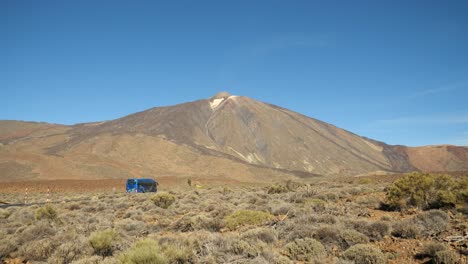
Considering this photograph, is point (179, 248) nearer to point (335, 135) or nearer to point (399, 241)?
point (399, 241)

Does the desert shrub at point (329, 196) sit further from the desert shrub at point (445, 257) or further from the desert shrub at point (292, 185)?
the desert shrub at point (445, 257)

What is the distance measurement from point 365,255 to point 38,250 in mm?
8710

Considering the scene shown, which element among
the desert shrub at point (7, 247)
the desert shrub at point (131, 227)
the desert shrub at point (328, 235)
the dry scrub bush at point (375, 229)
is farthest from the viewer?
the desert shrub at point (131, 227)

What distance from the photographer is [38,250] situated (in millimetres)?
9703

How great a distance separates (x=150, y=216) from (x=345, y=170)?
125894 millimetres

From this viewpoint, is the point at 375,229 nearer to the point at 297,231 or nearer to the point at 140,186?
the point at 297,231

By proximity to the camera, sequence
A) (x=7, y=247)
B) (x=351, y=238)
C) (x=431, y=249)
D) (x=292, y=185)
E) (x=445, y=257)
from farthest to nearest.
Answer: (x=292, y=185) < (x=7, y=247) < (x=351, y=238) < (x=431, y=249) < (x=445, y=257)

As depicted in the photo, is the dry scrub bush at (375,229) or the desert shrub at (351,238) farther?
the dry scrub bush at (375,229)

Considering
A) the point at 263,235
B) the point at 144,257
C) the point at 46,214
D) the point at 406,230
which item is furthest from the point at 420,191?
the point at 46,214

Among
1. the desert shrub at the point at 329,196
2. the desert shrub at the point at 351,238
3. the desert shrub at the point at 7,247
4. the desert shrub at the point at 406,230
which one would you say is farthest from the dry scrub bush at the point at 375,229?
the desert shrub at the point at 7,247

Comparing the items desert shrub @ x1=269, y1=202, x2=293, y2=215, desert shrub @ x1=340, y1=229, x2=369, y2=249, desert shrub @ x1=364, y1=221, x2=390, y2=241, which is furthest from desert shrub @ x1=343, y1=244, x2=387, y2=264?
desert shrub @ x1=269, y1=202, x2=293, y2=215

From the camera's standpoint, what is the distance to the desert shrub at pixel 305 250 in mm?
8117

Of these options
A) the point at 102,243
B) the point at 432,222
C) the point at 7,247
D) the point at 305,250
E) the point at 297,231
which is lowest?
the point at 7,247

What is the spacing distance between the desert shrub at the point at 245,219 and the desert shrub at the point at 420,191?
20.3 ft
